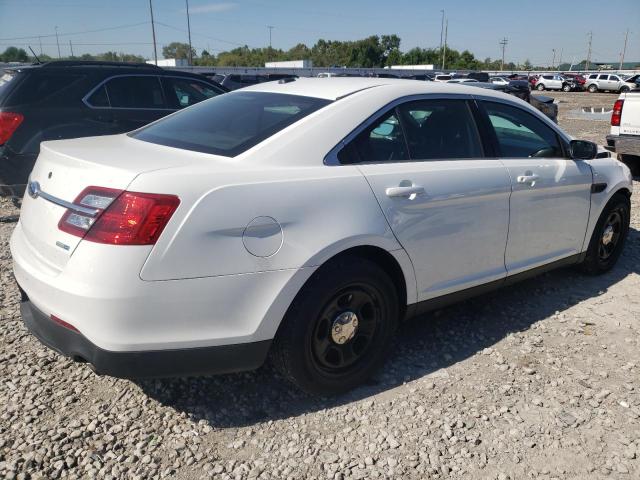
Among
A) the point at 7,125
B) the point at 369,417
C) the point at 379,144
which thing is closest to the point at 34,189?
the point at 379,144

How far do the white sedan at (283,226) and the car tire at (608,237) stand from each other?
940 mm

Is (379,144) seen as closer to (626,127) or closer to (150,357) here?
(150,357)

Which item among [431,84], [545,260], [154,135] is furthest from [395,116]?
[545,260]

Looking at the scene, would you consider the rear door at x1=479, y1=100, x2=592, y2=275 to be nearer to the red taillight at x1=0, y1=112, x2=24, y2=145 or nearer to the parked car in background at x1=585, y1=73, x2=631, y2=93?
the red taillight at x1=0, y1=112, x2=24, y2=145

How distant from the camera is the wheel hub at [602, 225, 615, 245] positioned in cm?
467

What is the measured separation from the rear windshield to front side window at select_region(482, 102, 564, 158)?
1.37 meters

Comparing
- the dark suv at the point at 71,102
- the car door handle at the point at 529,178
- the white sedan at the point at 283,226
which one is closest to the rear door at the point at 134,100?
the dark suv at the point at 71,102

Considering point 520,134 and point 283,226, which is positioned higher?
point 520,134

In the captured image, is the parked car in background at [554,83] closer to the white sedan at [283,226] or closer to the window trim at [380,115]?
the white sedan at [283,226]

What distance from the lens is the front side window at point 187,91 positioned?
7031mm

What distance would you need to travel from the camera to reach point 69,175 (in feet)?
8.15

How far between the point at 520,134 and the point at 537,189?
509 millimetres

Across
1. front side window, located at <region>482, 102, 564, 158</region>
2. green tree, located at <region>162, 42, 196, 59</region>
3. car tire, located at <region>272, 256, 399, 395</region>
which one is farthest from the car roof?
green tree, located at <region>162, 42, 196, 59</region>

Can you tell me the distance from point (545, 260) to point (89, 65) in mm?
5262
